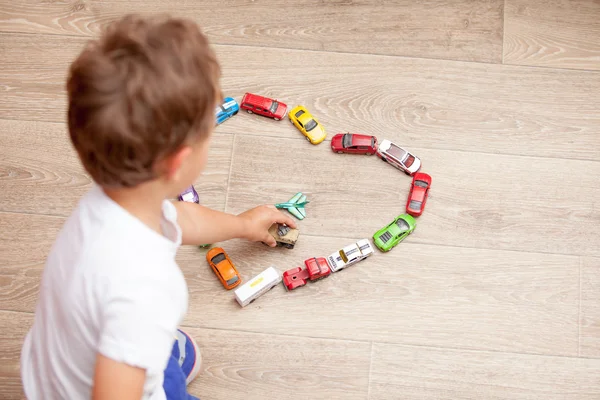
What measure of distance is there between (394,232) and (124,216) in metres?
0.67

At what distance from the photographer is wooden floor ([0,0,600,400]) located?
4.24 feet

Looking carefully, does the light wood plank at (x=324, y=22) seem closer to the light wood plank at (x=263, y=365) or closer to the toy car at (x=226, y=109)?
the toy car at (x=226, y=109)

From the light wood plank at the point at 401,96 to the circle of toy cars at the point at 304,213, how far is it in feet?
0.12

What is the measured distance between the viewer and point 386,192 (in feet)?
4.57

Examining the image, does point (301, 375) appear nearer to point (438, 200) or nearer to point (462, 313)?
point (462, 313)

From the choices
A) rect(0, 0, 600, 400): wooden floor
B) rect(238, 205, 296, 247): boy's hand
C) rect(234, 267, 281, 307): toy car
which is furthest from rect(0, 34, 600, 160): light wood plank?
rect(234, 267, 281, 307): toy car

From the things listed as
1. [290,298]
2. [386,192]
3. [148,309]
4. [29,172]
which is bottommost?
[290,298]

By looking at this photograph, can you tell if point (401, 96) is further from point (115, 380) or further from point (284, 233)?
point (115, 380)

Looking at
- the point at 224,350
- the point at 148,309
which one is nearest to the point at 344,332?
the point at 224,350

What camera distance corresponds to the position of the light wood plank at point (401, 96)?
143 cm

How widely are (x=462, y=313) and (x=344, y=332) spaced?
0.25m

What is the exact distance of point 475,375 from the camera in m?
1.29

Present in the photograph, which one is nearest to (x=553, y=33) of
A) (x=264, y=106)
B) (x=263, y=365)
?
(x=264, y=106)

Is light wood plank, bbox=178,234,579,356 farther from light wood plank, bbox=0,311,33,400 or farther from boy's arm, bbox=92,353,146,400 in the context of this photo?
boy's arm, bbox=92,353,146,400
